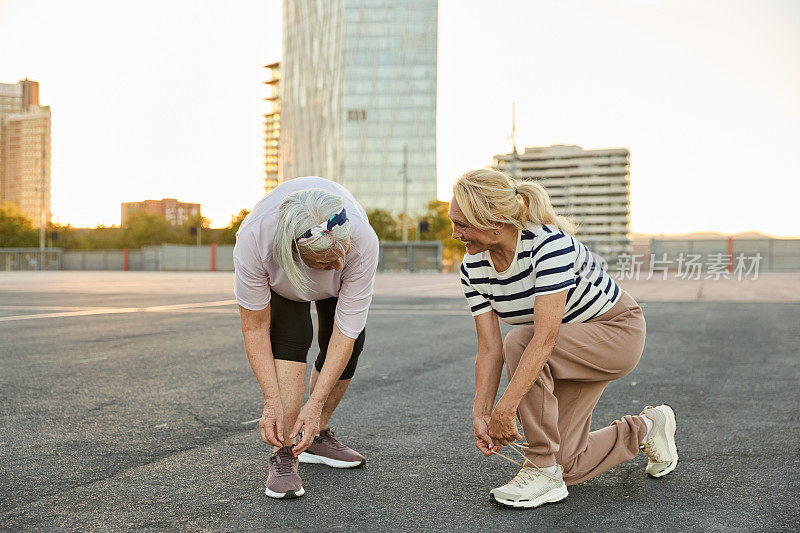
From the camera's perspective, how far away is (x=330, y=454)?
3.21 metres

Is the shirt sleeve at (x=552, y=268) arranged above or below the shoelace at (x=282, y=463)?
above

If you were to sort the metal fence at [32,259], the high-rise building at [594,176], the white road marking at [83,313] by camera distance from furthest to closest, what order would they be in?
1. the high-rise building at [594,176]
2. the metal fence at [32,259]
3. the white road marking at [83,313]

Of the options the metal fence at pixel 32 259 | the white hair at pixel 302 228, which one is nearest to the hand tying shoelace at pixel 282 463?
the white hair at pixel 302 228

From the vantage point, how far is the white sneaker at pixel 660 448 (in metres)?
3.01

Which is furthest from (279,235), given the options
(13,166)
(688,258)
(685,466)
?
(13,166)

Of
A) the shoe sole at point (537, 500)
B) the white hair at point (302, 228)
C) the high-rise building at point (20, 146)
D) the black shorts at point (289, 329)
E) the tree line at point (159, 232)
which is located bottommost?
the shoe sole at point (537, 500)

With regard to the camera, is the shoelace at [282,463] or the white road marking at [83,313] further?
the white road marking at [83,313]

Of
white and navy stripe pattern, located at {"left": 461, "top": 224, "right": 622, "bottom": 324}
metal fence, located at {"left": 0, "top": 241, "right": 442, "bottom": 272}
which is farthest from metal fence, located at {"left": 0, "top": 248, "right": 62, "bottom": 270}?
white and navy stripe pattern, located at {"left": 461, "top": 224, "right": 622, "bottom": 324}

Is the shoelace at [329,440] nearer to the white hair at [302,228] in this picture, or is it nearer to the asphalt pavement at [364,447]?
the asphalt pavement at [364,447]

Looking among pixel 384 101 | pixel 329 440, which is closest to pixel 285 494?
pixel 329 440

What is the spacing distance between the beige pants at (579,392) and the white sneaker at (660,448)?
60mm

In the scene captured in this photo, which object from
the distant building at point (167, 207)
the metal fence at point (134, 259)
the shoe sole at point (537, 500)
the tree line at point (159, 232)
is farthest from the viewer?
the distant building at point (167, 207)

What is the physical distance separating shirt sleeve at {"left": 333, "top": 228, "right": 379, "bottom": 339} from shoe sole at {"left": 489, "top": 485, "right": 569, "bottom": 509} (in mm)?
855

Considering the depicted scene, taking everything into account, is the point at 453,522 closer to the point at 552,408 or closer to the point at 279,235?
the point at 552,408
